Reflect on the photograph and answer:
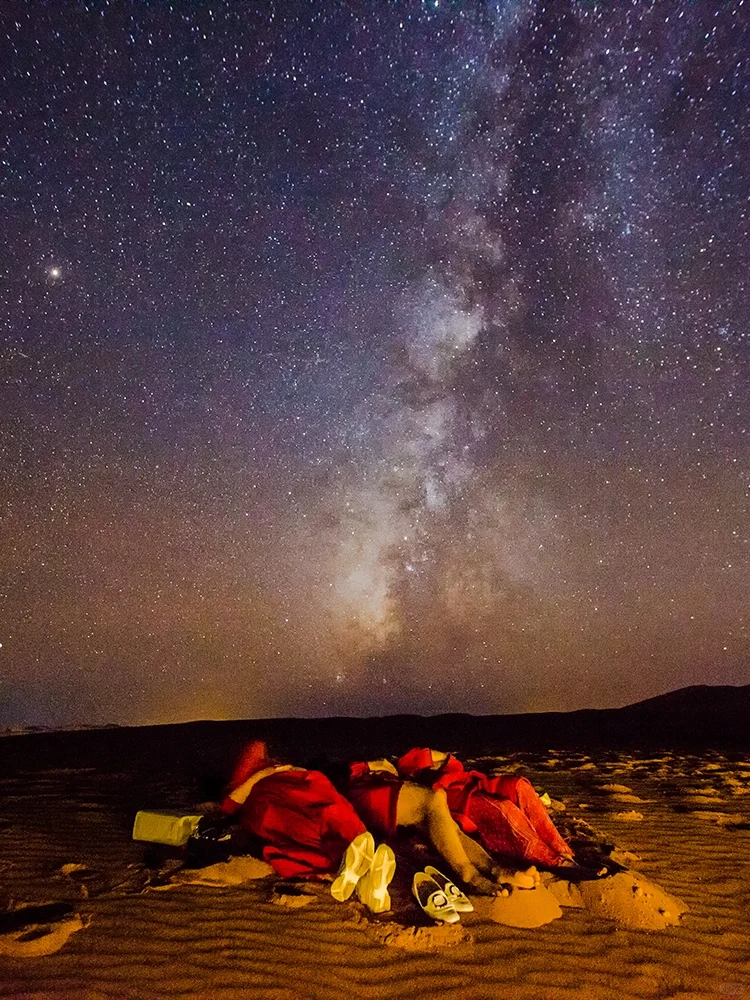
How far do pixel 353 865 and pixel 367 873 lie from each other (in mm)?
97

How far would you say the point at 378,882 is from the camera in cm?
379

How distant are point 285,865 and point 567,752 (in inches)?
439

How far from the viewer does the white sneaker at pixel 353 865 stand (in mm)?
3861

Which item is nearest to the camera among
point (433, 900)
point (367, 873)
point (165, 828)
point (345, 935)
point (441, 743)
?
point (345, 935)

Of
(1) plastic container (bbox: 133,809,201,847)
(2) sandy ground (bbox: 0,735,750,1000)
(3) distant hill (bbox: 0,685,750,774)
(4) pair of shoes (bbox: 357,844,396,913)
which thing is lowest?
(2) sandy ground (bbox: 0,735,750,1000)

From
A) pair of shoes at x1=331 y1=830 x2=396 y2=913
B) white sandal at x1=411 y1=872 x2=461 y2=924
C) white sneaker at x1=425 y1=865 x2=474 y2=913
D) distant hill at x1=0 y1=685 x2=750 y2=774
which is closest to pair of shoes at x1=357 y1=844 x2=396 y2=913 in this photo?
pair of shoes at x1=331 y1=830 x2=396 y2=913

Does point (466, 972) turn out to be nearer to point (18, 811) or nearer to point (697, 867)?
point (697, 867)

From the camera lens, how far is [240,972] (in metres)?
3.29

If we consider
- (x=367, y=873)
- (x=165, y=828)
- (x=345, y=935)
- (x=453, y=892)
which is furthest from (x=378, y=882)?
(x=165, y=828)

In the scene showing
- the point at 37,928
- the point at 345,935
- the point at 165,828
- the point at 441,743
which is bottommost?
the point at 345,935

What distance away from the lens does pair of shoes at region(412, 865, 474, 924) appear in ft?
12.1

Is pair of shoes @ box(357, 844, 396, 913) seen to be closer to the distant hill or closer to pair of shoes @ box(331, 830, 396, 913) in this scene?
pair of shoes @ box(331, 830, 396, 913)

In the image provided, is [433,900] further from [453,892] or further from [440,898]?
[453,892]

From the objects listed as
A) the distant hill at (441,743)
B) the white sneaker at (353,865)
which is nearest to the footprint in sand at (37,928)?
the white sneaker at (353,865)
